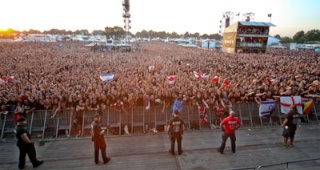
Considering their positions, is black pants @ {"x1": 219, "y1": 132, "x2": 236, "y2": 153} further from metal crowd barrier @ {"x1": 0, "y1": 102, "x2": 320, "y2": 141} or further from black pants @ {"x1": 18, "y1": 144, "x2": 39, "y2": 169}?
black pants @ {"x1": 18, "y1": 144, "x2": 39, "y2": 169}

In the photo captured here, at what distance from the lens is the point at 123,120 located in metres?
8.33

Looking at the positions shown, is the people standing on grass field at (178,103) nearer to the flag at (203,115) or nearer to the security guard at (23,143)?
the flag at (203,115)

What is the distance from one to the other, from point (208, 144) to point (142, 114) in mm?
2873

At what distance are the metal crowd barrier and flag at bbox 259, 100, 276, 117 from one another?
260 millimetres

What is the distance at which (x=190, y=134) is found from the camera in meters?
7.98

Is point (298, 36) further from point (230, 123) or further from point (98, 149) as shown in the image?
point (98, 149)

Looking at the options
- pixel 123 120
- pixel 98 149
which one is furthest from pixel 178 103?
pixel 98 149

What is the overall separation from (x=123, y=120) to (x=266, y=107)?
6.17 meters

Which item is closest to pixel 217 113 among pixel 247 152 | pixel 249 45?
pixel 247 152

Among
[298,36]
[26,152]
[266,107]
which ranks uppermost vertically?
[298,36]

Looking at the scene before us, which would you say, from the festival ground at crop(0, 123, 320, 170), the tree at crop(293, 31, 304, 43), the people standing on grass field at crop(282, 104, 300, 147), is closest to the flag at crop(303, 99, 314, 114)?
the festival ground at crop(0, 123, 320, 170)

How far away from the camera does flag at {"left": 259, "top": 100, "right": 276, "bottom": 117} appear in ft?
29.3

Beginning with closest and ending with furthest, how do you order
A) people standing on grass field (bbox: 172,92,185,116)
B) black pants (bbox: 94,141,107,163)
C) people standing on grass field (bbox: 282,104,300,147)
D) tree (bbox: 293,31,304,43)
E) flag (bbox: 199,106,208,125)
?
1. black pants (bbox: 94,141,107,163)
2. people standing on grass field (bbox: 282,104,300,147)
3. people standing on grass field (bbox: 172,92,185,116)
4. flag (bbox: 199,106,208,125)
5. tree (bbox: 293,31,304,43)

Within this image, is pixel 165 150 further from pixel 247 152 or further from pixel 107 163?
pixel 247 152
